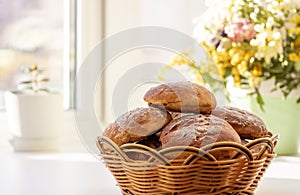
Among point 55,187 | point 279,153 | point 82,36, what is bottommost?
point 279,153

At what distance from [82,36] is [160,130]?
932 millimetres

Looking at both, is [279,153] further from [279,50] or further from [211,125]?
[211,125]

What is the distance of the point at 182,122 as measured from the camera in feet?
2.99

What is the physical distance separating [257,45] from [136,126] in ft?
2.25

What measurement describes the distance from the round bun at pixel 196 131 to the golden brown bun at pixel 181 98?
34 mm

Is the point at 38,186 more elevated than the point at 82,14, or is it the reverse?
the point at 82,14

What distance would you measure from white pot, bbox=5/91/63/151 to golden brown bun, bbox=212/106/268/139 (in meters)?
0.71

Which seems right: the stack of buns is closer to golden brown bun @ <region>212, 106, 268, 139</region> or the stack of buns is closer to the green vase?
golden brown bun @ <region>212, 106, 268, 139</region>

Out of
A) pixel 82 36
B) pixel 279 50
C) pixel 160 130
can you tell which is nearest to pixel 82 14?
pixel 82 36

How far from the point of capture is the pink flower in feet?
5.06

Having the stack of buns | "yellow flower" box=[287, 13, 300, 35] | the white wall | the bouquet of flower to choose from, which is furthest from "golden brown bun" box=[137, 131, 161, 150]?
the white wall

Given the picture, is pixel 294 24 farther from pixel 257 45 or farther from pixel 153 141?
pixel 153 141

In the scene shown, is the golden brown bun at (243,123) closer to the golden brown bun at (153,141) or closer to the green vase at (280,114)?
the golden brown bun at (153,141)

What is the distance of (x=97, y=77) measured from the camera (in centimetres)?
181
